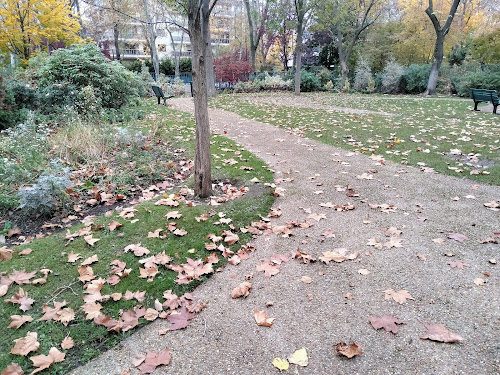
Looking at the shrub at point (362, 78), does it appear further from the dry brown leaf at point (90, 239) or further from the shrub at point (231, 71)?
the dry brown leaf at point (90, 239)

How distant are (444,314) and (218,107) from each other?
1329 centimetres

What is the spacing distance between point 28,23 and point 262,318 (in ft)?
55.8

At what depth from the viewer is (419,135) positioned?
25.7 feet

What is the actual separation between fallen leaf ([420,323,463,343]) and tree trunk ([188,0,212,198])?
2869 millimetres

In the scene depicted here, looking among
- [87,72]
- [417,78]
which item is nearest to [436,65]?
[417,78]

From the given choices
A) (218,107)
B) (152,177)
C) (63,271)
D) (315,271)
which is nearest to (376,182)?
(315,271)

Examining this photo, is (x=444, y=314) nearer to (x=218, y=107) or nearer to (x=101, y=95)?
(x=101, y=95)

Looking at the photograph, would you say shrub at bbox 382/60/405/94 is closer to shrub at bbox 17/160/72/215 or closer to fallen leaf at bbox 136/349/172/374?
shrub at bbox 17/160/72/215

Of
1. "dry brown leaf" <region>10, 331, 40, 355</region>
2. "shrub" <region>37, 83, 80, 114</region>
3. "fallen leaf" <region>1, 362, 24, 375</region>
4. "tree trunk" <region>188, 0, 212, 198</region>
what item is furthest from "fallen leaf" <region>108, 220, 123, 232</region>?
"shrub" <region>37, 83, 80, 114</region>

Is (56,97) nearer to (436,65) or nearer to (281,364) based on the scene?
(281,364)

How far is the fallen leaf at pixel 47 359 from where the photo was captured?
2014 mm

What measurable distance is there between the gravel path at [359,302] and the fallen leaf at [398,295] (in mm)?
54

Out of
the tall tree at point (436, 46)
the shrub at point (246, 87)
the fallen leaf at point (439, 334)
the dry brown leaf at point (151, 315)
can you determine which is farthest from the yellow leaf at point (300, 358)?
the tall tree at point (436, 46)

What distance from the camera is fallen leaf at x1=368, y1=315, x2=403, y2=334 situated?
89.3 inches
